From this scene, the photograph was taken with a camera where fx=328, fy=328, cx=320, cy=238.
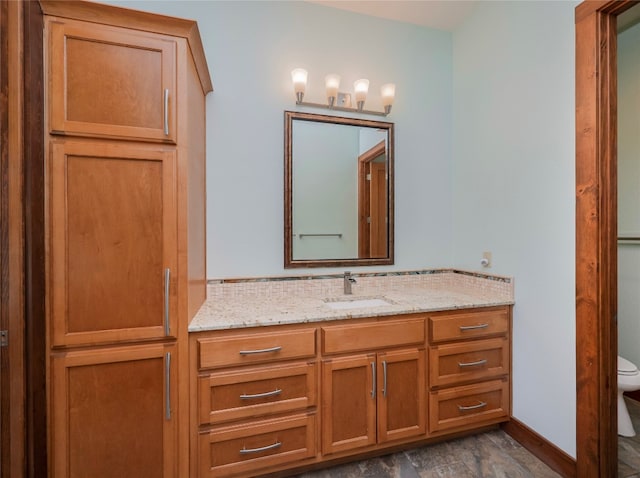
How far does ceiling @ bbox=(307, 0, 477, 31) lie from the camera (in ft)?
7.16

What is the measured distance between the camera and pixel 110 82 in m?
1.34

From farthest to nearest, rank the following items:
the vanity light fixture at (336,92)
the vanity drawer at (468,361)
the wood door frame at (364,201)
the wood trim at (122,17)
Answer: the wood door frame at (364,201), the vanity light fixture at (336,92), the vanity drawer at (468,361), the wood trim at (122,17)

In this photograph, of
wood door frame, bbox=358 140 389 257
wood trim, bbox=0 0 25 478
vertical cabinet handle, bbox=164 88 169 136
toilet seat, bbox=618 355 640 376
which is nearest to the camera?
wood trim, bbox=0 0 25 478

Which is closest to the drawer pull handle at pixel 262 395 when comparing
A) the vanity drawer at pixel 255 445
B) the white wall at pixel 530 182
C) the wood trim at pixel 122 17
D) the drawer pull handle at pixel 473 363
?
the vanity drawer at pixel 255 445

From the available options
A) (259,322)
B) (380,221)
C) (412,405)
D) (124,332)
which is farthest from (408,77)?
(124,332)

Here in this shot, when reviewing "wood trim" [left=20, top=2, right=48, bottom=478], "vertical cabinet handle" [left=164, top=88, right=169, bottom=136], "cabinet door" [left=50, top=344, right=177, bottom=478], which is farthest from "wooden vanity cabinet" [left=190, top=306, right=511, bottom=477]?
"vertical cabinet handle" [left=164, top=88, right=169, bottom=136]

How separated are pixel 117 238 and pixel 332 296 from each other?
129 cm

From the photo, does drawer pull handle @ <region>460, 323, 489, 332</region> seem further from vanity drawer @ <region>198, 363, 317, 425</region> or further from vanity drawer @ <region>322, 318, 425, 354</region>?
vanity drawer @ <region>198, 363, 317, 425</region>

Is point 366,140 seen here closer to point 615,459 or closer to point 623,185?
point 623,185

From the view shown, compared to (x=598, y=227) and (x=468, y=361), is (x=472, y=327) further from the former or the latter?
(x=598, y=227)

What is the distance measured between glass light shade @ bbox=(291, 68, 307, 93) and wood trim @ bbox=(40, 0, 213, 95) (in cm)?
69

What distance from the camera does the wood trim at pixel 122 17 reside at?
1.26 metres

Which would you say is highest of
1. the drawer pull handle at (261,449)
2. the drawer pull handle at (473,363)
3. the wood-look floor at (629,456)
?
the drawer pull handle at (473,363)

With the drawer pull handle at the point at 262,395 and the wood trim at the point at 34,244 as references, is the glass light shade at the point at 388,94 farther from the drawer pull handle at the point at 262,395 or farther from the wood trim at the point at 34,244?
the drawer pull handle at the point at 262,395
